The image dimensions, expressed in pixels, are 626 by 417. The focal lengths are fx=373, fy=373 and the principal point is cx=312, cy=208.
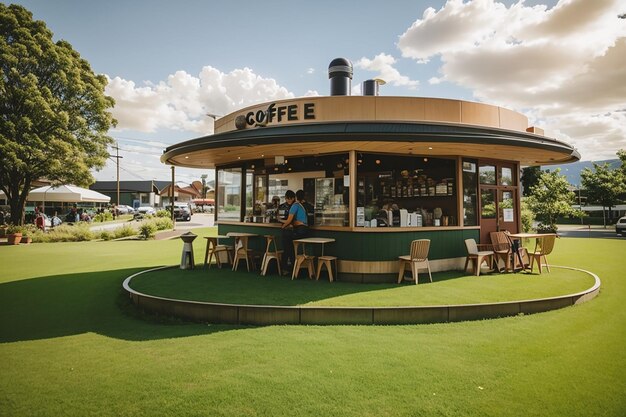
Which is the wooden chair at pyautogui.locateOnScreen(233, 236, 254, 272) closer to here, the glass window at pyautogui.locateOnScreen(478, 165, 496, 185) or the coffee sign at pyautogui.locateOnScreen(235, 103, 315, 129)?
the coffee sign at pyautogui.locateOnScreen(235, 103, 315, 129)

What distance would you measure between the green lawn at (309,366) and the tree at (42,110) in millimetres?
16068

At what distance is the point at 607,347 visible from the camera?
184 inches

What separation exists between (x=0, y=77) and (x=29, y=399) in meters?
21.5

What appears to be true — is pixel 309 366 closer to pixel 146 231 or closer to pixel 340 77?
pixel 340 77

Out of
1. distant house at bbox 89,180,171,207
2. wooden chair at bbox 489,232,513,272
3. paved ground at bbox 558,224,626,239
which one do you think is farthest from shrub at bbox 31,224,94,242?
distant house at bbox 89,180,171,207

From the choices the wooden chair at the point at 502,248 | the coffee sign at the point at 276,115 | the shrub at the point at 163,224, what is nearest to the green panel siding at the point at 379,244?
the wooden chair at the point at 502,248

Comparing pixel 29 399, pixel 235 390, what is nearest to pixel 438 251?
pixel 235 390

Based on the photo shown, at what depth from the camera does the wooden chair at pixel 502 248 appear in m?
9.64

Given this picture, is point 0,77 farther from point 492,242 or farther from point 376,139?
point 492,242

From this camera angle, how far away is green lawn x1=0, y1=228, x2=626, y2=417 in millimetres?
3326

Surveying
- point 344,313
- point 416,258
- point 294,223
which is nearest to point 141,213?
point 294,223

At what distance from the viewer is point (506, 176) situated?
11.4 m

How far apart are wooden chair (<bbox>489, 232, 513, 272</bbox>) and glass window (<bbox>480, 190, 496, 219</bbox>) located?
22.5 inches

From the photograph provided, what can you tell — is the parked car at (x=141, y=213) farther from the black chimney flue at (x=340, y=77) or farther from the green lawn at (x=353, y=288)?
the green lawn at (x=353, y=288)
